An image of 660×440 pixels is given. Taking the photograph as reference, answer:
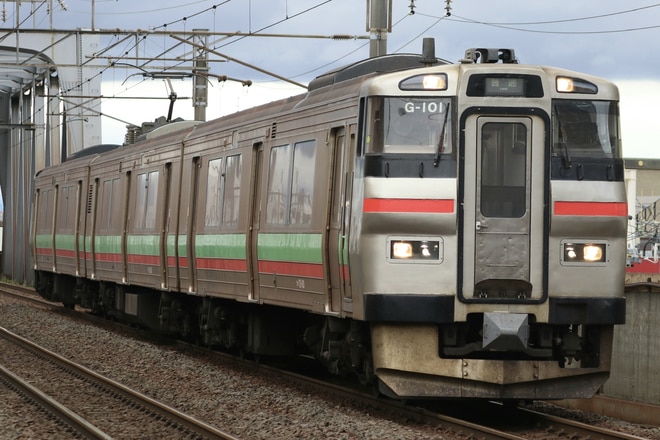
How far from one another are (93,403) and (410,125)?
457 cm

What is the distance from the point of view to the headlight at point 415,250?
36.2 ft

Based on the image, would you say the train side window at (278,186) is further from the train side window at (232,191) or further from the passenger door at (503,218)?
the passenger door at (503,218)

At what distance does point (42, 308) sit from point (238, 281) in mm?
15786

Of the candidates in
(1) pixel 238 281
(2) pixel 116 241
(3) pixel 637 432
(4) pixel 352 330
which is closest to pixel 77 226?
(2) pixel 116 241

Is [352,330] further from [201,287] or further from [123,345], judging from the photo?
[123,345]

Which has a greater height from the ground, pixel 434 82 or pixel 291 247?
pixel 434 82

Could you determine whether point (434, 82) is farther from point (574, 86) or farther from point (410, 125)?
point (574, 86)

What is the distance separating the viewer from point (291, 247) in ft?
44.3

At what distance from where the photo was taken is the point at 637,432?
1107 centimetres

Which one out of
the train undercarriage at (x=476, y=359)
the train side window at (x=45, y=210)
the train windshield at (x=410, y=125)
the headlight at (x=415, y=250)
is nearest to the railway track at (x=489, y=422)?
the train undercarriage at (x=476, y=359)

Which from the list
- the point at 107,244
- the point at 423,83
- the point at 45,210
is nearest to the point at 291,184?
the point at 423,83

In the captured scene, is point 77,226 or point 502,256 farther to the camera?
point 77,226

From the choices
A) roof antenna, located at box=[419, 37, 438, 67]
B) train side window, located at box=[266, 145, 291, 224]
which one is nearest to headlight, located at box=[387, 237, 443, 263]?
roof antenna, located at box=[419, 37, 438, 67]

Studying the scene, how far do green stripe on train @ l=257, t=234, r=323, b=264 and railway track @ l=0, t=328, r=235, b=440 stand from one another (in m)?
2.03
